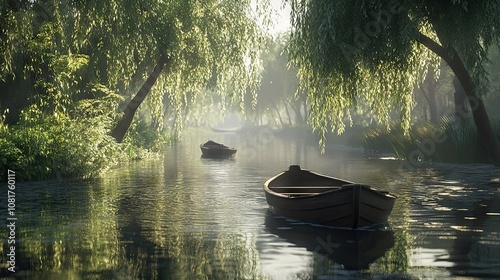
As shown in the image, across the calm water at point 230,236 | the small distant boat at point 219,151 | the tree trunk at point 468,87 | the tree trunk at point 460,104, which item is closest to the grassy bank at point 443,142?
the tree trunk at point 460,104

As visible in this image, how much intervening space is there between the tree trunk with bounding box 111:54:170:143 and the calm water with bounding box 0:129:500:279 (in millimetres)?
6266

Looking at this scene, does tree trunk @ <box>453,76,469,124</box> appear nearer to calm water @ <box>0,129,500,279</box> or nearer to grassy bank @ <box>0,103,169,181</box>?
calm water @ <box>0,129,500,279</box>

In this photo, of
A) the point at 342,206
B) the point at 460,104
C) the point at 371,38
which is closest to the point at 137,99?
the point at 371,38

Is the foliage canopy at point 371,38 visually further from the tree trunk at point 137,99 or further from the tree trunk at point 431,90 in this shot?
the tree trunk at point 431,90

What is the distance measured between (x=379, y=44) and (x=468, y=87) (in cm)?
416

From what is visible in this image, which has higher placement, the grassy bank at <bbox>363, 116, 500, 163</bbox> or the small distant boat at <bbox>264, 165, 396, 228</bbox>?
the grassy bank at <bbox>363, 116, 500, 163</bbox>

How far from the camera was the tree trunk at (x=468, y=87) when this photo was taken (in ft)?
64.1

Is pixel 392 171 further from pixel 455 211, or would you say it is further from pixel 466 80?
pixel 455 211

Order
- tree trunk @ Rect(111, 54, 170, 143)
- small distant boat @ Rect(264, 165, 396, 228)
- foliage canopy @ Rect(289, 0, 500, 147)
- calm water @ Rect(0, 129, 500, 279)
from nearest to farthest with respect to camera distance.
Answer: calm water @ Rect(0, 129, 500, 279) < small distant boat @ Rect(264, 165, 396, 228) < foliage canopy @ Rect(289, 0, 500, 147) < tree trunk @ Rect(111, 54, 170, 143)

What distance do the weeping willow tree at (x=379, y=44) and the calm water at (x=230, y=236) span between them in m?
3.39

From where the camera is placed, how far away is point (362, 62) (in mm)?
19422

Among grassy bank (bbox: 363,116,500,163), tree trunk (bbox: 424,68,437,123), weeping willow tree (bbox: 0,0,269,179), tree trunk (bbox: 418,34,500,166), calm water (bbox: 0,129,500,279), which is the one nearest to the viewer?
calm water (bbox: 0,129,500,279)

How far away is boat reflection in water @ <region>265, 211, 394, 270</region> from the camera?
386 inches

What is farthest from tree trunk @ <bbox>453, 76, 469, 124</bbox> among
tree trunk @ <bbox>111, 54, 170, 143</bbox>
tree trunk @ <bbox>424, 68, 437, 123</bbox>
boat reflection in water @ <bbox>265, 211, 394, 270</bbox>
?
boat reflection in water @ <bbox>265, 211, 394, 270</bbox>
